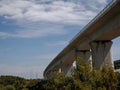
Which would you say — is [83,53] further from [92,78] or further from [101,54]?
[92,78]

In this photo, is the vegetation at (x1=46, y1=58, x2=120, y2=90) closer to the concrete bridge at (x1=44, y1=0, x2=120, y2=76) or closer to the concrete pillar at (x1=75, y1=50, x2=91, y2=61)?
the concrete bridge at (x1=44, y1=0, x2=120, y2=76)

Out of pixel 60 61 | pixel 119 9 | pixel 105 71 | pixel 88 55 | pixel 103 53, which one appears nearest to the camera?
pixel 119 9

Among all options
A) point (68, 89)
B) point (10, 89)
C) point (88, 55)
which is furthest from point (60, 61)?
point (68, 89)

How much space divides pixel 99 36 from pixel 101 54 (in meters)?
4.75

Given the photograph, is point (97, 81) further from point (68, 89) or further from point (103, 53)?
point (103, 53)

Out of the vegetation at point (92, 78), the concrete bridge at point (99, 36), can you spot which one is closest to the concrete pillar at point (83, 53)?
the concrete bridge at point (99, 36)

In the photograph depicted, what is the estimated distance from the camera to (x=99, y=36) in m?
41.7

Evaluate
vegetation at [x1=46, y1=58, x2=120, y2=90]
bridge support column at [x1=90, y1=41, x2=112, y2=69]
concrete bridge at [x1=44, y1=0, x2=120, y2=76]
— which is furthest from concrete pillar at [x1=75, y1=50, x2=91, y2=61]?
vegetation at [x1=46, y1=58, x2=120, y2=90]

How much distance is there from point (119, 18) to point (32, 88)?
63375 millimetres

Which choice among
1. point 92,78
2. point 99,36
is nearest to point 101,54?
point 99,36

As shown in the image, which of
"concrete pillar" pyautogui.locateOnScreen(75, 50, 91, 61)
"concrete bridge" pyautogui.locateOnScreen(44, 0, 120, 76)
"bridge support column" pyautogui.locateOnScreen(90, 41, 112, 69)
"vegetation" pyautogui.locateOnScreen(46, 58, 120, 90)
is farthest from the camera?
"concrete pillar" pyautogui.locateOnScreen(75, 50, 91, 61)

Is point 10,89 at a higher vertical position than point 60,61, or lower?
lower

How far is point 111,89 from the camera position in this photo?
36.1 m

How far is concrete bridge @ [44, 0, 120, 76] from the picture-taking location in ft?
113
